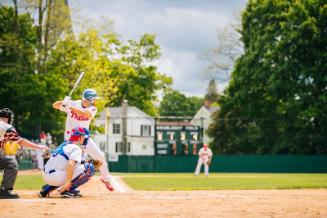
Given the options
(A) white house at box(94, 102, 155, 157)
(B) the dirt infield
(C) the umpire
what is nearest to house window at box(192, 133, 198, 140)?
(B) the dirt infield

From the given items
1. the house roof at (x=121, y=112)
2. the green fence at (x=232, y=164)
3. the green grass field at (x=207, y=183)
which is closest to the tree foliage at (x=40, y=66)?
the green fence at (x=232, y=164)

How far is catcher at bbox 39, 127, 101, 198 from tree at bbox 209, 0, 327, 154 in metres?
34.8

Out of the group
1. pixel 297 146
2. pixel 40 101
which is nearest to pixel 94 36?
pixel 40 101

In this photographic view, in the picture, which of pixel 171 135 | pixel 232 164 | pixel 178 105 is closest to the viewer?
pixel 171 135

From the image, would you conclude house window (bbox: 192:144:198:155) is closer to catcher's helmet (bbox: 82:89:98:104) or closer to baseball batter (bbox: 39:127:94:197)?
catcher's helmet (bbox: 82:89:98:104)

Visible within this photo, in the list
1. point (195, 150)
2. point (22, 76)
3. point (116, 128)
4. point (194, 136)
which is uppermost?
point (22, 76)

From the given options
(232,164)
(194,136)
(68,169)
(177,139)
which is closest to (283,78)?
(232,164)

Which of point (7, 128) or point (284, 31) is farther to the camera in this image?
point (284, 31)

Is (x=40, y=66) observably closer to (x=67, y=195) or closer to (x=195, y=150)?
(x=195, y=150)

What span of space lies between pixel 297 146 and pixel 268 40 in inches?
354

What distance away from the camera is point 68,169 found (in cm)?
1171

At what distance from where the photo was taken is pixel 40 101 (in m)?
44.1

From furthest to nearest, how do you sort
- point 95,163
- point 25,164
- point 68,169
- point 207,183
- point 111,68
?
1. point 111,68
2. point 25,164
3. point 207,183
4. point 95,163
5. point 68,169

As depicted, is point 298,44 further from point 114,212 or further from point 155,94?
point 114,212
